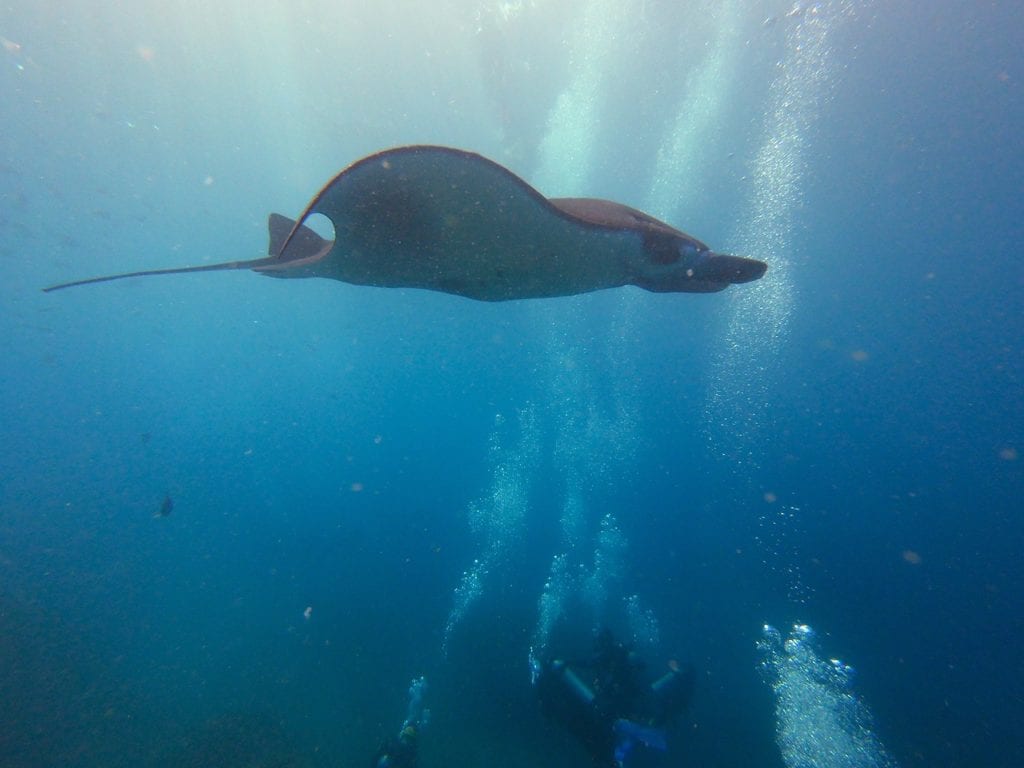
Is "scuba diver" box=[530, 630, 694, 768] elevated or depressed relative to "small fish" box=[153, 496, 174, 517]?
depressed

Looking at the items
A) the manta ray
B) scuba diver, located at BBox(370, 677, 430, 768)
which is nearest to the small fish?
scuba diver, located at BBox(370, 677, 430, 768)

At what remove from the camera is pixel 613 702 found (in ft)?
34.0

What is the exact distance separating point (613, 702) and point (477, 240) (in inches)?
426

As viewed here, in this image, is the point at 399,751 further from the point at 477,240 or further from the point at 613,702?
the point at 477,240

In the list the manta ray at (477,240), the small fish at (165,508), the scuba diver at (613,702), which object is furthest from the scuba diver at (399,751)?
the manta ray at (477,240)

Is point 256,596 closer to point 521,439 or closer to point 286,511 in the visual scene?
point 286,511

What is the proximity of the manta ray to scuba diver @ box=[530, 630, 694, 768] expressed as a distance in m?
9.63

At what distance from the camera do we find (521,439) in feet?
136

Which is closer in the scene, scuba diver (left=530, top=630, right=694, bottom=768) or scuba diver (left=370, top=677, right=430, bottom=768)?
scuba diver (left=530, top=630, right=694, bottom=768)

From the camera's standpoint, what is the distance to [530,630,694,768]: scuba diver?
32.9 feet

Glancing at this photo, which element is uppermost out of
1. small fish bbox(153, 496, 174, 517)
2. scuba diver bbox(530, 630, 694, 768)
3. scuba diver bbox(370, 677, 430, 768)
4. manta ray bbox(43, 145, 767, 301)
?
manta ray bbox(43, 145, 767, 301)

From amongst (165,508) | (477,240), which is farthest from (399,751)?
(477,240)

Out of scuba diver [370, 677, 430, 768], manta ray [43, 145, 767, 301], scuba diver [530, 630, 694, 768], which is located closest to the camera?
manta ray [43, 145, 767, 301]

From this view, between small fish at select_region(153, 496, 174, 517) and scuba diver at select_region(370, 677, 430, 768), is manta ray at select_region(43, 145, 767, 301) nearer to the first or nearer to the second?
small fish at select_region(153, 496, 174, 517)
